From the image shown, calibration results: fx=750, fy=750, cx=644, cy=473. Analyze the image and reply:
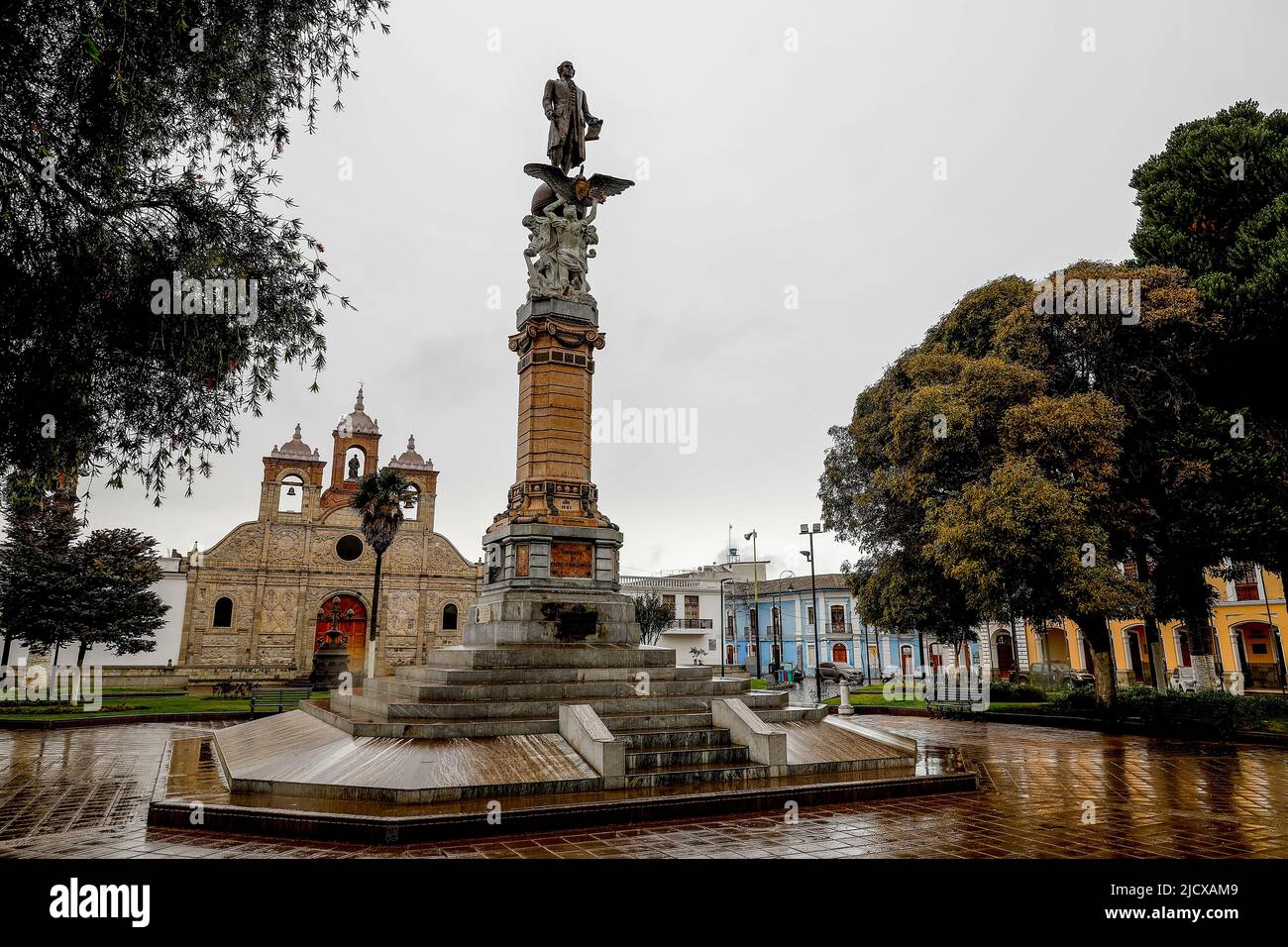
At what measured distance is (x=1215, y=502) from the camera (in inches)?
665

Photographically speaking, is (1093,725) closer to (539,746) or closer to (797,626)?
(539,746)

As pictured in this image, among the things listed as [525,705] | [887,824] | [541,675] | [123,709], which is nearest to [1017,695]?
[541,675]

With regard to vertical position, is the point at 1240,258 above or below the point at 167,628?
above

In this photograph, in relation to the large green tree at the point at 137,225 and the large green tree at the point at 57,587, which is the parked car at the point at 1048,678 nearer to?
the large green tree at the point at 137,225

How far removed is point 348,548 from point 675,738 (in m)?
40.3

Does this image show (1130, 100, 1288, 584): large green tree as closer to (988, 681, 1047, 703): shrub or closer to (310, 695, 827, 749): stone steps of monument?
(988, 681, 1047, 703): shrub

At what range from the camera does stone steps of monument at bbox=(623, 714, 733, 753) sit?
374 inches

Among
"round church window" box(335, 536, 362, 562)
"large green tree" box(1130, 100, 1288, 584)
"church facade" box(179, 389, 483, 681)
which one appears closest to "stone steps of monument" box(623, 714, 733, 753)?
"large green tree" box(1130, 100, 1288, 584)

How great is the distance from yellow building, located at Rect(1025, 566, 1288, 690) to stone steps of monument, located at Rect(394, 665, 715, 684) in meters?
27.3

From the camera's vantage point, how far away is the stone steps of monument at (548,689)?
396 inches

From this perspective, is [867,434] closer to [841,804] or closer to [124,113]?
[841,804]

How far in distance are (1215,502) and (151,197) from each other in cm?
2054

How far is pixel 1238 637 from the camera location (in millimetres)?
37781
